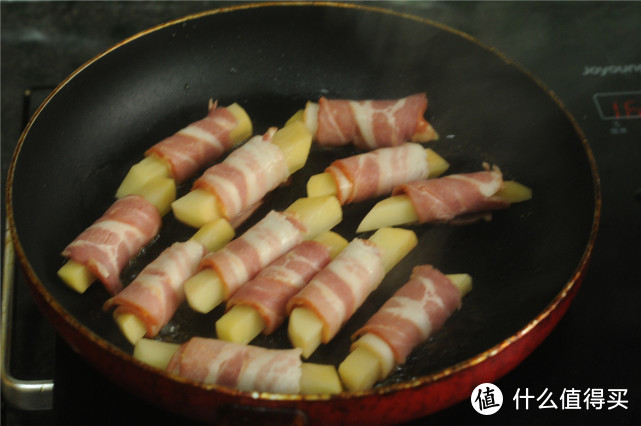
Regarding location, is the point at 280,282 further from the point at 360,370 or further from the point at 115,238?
the point at 115,238

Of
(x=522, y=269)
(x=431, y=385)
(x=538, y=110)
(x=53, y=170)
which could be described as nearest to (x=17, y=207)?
(x=53, y=170)

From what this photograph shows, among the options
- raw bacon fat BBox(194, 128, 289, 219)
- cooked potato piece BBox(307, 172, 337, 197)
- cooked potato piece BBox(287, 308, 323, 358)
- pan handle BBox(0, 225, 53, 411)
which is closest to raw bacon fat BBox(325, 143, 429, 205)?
cooked potato piece BBox(307, 172, 337, 197)

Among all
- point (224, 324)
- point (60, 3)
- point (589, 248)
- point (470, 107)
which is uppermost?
point (60, 3)

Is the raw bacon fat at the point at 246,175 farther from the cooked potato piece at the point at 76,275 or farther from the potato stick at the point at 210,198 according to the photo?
the cooked potato piece at the point at 76,275

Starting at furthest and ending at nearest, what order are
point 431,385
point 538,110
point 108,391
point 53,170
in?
point 538,110 → point 53,170 → point 108,391 → point 431,385

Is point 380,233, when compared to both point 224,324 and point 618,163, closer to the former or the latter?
point 224,324

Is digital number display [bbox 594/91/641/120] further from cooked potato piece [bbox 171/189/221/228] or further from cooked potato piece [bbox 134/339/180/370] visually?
cooked potato piece [bbox 134/339/180/370]
